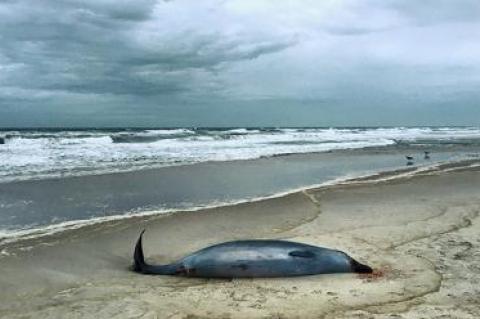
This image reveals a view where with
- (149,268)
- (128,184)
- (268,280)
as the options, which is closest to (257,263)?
(268,280)

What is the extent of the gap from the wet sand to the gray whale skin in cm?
16

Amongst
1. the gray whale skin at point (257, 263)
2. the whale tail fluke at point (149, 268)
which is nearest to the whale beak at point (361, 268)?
the gray whale skin at point (257, 263)

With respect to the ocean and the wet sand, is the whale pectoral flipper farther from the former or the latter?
the ocean

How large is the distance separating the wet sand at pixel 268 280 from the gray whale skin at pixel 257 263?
161 millimetres

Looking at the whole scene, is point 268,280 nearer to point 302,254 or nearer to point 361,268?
point 302,254

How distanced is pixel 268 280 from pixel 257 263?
0.29m

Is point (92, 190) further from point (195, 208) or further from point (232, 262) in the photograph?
point (232, 262)

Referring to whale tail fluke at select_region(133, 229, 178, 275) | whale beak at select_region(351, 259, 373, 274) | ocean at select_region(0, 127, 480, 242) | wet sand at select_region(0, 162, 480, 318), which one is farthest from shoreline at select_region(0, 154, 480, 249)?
whale beak at select_region(351, 259, 373, 274)

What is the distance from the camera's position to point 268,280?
629 cm

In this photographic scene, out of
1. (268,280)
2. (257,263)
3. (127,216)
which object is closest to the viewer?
(268,280)

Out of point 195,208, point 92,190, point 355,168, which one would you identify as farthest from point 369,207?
point 355,168

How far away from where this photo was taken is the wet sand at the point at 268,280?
5273mm

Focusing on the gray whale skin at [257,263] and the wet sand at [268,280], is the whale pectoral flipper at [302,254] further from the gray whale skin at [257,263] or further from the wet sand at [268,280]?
the wet sand at [268,280]

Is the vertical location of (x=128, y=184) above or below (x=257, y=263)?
above
